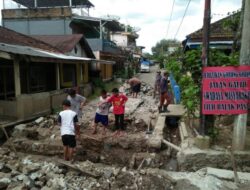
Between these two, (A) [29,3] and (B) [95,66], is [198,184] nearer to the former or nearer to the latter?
(B) [95,66]

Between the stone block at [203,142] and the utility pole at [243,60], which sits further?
the stone block at [203,142]

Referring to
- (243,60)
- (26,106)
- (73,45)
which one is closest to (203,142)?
(243,60)

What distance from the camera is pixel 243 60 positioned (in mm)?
6449

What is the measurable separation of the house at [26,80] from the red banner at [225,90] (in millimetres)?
6652

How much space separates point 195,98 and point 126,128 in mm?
3534

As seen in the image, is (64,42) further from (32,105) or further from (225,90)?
(225,90)

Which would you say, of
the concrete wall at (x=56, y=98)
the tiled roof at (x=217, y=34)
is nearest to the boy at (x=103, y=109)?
the concrete wall at (x=56, y=98)

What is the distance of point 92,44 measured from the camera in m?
27.7

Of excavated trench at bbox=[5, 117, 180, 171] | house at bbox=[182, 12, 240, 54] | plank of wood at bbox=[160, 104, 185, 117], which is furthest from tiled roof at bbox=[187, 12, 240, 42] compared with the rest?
excavated trench at bbox=[5, 117, 180, 171]

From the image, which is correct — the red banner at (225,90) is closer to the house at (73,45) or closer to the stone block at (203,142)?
the stone block at (203,142)

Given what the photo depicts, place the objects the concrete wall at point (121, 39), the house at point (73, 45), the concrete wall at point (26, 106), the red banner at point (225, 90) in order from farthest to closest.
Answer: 1. the concrete wall at point (121, 39)
2. the house at point (73, 45)
3. the concrete wall at point (26, 106)
4. the red banner at point (225, 90)

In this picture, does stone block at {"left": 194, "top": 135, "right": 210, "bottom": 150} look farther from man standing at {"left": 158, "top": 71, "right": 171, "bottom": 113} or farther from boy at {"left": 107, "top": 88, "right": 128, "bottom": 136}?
man standing at {"left": 158, "top": 71, "right": 171, "bottom": 113}

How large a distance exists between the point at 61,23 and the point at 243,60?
25296 millimetres

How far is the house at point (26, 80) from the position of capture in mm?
10953
